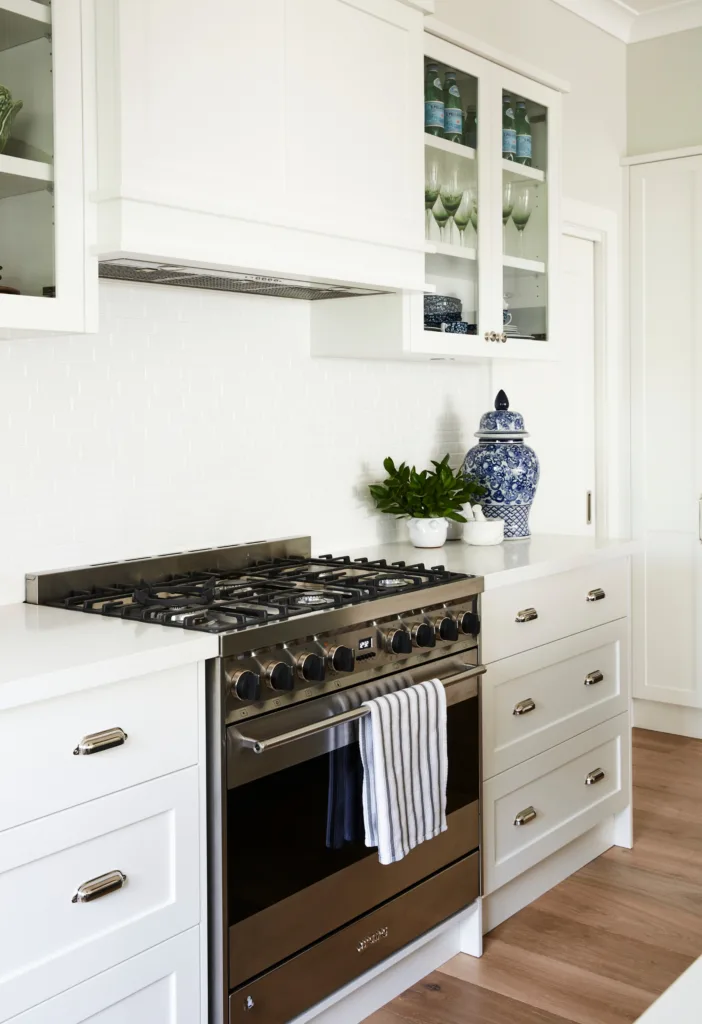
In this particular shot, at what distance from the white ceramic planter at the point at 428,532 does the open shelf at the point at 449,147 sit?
1.08 meters

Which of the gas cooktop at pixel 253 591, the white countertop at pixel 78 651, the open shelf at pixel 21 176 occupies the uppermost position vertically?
the open shelf at pixel 21 176

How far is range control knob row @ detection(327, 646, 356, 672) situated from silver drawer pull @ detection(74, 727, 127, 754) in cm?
54

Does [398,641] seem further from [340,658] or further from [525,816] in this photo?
[525,816]

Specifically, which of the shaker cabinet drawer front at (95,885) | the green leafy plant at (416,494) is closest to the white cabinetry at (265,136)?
the green leafy plant at (416,494)

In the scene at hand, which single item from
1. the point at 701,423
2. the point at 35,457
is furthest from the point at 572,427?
the point at 35,457

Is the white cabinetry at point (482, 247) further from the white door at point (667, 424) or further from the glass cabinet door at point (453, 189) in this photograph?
the white door at point (667, 424)

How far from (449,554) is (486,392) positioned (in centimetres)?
92

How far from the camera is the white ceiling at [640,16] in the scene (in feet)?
14.3

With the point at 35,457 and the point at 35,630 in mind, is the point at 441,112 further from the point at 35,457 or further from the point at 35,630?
the point at 35,630

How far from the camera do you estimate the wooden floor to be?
2.59 meters

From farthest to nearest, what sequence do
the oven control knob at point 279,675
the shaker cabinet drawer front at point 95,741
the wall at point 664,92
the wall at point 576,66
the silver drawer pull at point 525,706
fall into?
the wall at point 664,92, the wall at point 576,66, the silver drawer pull at point 525,706, the oven control knob at point 279,675, the shaker cabinet drawer front at point 95,741

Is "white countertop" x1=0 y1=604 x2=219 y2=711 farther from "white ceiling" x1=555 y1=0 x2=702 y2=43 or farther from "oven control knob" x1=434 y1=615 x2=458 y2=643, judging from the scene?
"white ceiling" x1=555 y1=0 x2=702 y2=43

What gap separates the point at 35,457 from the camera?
2.40 m

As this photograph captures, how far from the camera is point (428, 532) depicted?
333cm
